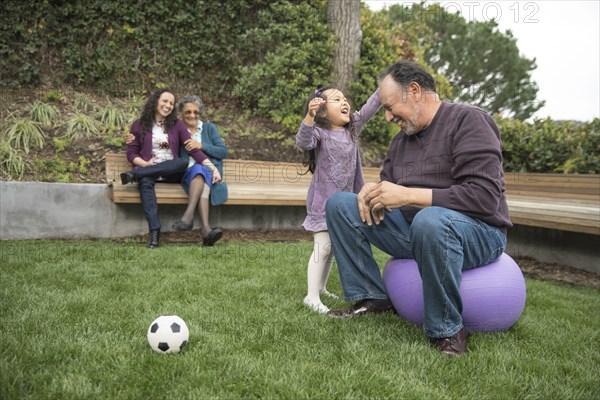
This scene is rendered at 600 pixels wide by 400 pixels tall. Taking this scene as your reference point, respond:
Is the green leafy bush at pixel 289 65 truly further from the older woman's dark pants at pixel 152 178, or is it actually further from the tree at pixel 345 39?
the older woman's dark pants at pixel 152 178

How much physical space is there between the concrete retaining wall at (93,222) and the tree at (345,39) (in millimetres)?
3564

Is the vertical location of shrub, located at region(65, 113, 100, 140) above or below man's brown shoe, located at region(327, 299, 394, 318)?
above

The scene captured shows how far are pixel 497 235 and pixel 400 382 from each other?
1075 millimetres

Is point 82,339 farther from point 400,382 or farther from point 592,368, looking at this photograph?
point 592,368

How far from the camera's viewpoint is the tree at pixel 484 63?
23.5 meters

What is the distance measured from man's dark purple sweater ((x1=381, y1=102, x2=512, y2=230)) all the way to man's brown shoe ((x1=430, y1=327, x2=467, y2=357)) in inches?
25.8

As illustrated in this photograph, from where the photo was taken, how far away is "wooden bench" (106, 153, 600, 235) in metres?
5.18

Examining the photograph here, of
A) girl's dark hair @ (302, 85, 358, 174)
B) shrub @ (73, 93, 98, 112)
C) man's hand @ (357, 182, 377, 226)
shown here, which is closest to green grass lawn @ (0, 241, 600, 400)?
man's hand @ (357, 182, 377, 226)

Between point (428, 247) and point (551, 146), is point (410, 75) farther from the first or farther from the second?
point (551, 146)

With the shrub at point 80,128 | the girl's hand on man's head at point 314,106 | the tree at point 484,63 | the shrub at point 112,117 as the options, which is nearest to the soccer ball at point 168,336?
the girl's hand on man's head at point 314,106

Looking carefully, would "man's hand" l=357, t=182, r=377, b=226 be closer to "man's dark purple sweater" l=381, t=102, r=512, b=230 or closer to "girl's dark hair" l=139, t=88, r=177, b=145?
"man's dark purple sweater" l=381, t=102, r=512, b=230

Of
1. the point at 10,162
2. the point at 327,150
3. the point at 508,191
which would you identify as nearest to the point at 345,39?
the point at 508,191

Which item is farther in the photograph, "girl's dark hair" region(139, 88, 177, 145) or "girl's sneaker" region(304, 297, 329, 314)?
"girl's dark hair" region(139, 88, 177, 145)

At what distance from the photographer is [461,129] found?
2811mm
